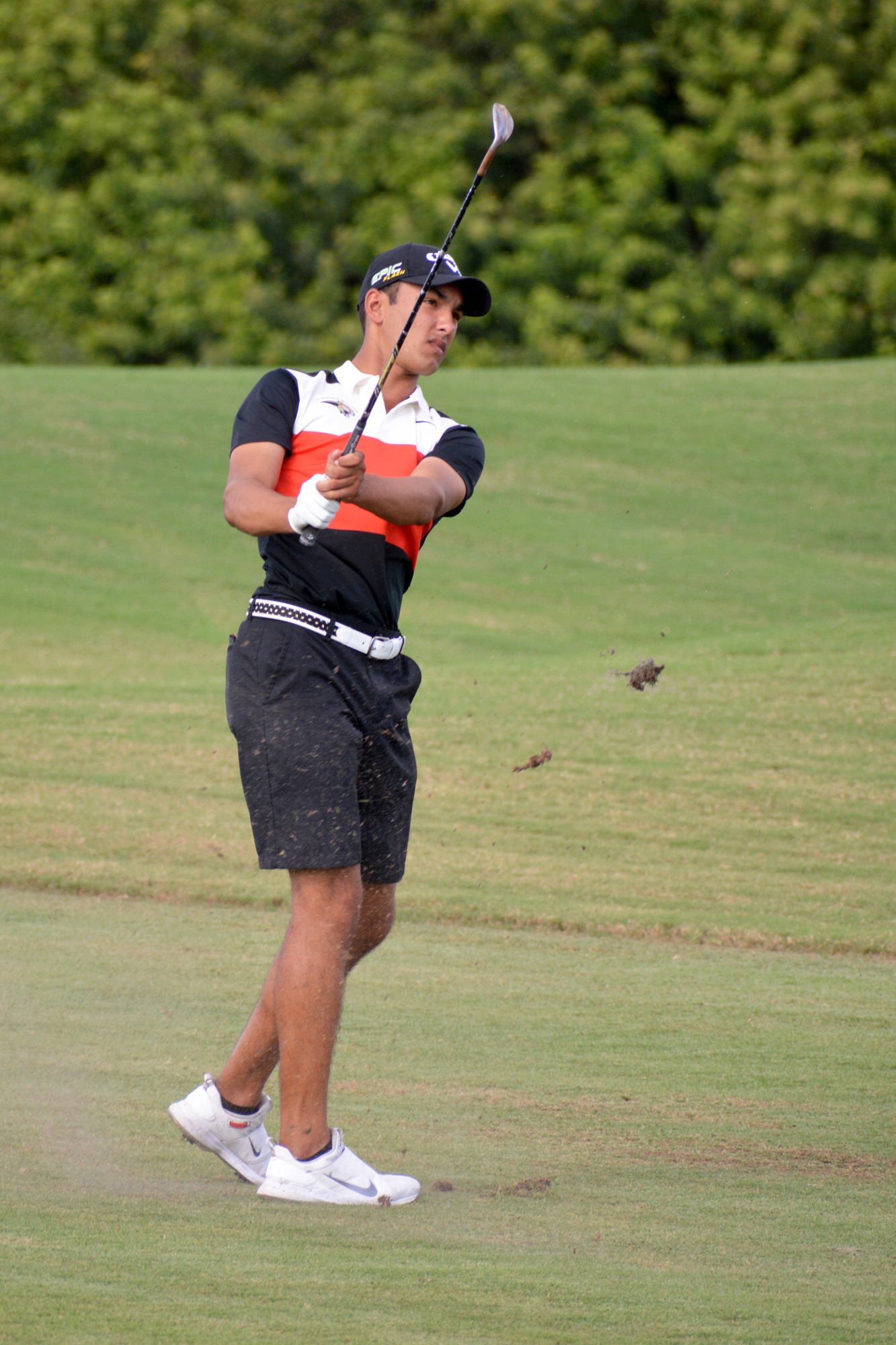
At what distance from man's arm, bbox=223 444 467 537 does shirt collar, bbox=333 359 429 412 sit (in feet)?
0.79

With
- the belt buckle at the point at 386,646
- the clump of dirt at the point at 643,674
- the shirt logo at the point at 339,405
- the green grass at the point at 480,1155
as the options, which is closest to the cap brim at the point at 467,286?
the shirt logo at the point at 339,405

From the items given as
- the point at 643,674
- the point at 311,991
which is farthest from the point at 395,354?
the point at 643,674

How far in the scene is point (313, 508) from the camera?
341cm

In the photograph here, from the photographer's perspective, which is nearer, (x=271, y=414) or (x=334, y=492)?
(x=334, y=492)

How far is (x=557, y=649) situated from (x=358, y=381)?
11.1m

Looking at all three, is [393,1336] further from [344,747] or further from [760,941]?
[760,941]

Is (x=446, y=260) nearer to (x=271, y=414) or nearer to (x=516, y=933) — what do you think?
(x=271, y=414)

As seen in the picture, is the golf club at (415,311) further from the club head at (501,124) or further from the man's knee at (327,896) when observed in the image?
the man's knee at (327,896)

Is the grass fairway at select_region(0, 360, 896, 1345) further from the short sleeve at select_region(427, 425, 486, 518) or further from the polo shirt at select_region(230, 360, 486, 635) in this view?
the short sleeve at select_region(427, 425, 486, 518)

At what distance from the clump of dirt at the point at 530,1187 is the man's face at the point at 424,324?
1.83 m

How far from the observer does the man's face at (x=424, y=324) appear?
3.83 metres

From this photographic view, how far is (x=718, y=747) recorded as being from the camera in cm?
1043

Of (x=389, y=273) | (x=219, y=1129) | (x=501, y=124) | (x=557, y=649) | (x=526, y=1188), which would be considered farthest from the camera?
(x=557, y=649)

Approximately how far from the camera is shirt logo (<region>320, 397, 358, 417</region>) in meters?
3.77
